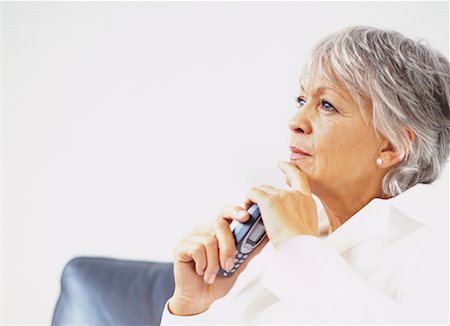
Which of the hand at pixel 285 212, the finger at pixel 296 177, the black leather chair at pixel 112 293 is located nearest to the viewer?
the hand at pixel 285 212

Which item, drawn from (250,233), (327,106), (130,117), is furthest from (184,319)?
(130,117)

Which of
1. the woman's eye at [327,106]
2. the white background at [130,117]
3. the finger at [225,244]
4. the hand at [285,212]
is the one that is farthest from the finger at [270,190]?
the white background at [130,117]

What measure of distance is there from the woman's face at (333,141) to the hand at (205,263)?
0.17m

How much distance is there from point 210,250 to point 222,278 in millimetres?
147

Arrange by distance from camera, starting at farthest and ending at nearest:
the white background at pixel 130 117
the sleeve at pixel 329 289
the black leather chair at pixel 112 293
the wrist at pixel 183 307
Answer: the white background at pixel 130 117 → the black leather chair at pixel 112 293 → the wrist at pixel 183 307 → the sleeve at pixel 329 289

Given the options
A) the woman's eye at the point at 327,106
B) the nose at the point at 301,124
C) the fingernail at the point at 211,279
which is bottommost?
the fingernail at the point at 211,279

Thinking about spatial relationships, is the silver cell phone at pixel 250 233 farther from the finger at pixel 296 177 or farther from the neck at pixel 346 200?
the neck at pixel 346 200

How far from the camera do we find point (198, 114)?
1722mm

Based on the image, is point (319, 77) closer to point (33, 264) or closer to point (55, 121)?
point (55, 121)

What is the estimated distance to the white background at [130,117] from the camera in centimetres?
166

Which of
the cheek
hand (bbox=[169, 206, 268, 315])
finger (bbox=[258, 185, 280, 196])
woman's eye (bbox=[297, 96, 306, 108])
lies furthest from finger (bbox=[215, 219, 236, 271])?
woman's eye (bbox=[297, 96, 306, 108])

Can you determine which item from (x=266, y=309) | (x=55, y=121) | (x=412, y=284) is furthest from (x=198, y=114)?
(x=412, y=284)

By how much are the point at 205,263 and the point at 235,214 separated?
0.37ft

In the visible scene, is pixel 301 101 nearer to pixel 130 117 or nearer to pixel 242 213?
pixel 242 213
